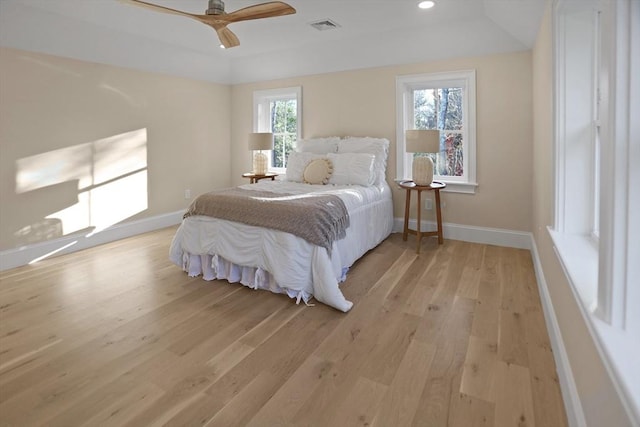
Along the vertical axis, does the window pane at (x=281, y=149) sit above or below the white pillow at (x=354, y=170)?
above

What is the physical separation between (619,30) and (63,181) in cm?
474

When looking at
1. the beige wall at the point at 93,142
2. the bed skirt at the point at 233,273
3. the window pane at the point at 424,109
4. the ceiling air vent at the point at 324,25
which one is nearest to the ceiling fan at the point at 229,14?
the ceiling air vent at the point at 324,25

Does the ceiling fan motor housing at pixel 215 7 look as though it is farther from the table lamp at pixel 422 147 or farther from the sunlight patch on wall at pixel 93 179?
the sunlight patch on wall at pixel 93 179

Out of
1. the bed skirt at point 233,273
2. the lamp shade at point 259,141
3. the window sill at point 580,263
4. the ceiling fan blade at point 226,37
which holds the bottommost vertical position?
the bed skirt at point 233,273

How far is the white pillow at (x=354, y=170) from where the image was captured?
13.8 ft

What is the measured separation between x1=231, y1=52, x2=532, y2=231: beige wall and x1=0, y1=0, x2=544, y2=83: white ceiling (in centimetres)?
14

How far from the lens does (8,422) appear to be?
1602 millimetres

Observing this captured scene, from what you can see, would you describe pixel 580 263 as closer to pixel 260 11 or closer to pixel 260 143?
pixel 260 11

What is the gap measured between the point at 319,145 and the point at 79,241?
122 inches

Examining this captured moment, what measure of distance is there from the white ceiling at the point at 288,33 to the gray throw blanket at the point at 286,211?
190 centimetres

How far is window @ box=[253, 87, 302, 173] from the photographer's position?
18.8ft

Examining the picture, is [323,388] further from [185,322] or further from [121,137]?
[121,137]

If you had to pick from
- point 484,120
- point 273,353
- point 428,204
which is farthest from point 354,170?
point 273,353

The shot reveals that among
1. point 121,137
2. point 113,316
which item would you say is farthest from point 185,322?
point 121,137
